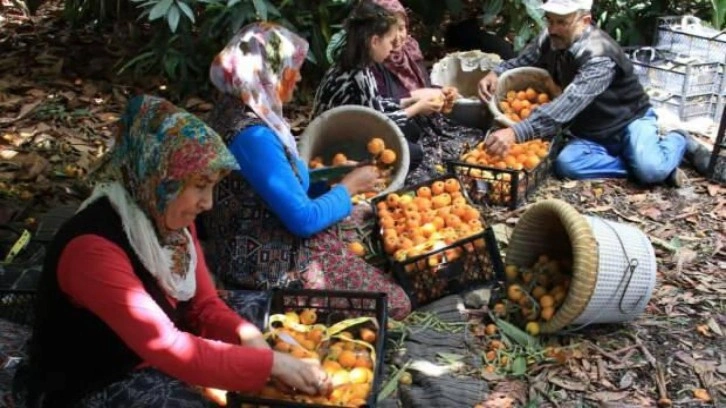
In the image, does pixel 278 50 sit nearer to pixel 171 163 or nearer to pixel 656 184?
pixel 171 163

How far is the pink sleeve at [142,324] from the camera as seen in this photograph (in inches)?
87.4

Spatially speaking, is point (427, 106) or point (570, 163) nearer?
point (427, 106)

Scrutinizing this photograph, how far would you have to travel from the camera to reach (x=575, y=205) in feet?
15.1

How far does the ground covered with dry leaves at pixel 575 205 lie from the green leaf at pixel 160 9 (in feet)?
3.16

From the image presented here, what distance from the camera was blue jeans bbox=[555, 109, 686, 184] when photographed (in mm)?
4641

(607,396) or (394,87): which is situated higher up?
(394,87)

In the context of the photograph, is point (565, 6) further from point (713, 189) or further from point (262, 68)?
point (262, 68)

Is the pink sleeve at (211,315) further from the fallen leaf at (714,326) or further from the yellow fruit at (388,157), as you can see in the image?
the fallen leaf at (714,326)

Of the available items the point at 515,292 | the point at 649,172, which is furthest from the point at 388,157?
the point at 649,172

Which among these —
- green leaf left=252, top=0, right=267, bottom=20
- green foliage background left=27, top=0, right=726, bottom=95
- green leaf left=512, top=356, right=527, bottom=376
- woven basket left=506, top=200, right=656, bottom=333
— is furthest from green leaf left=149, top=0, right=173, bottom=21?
green leaf left=512, top=356, right=527, bottom=376

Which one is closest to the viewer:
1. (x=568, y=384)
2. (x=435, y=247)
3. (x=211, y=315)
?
(x=211, y=315)

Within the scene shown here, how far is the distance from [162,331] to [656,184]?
11.2 feet

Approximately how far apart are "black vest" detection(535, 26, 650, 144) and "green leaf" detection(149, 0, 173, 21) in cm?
239

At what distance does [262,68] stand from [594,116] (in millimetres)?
2451
